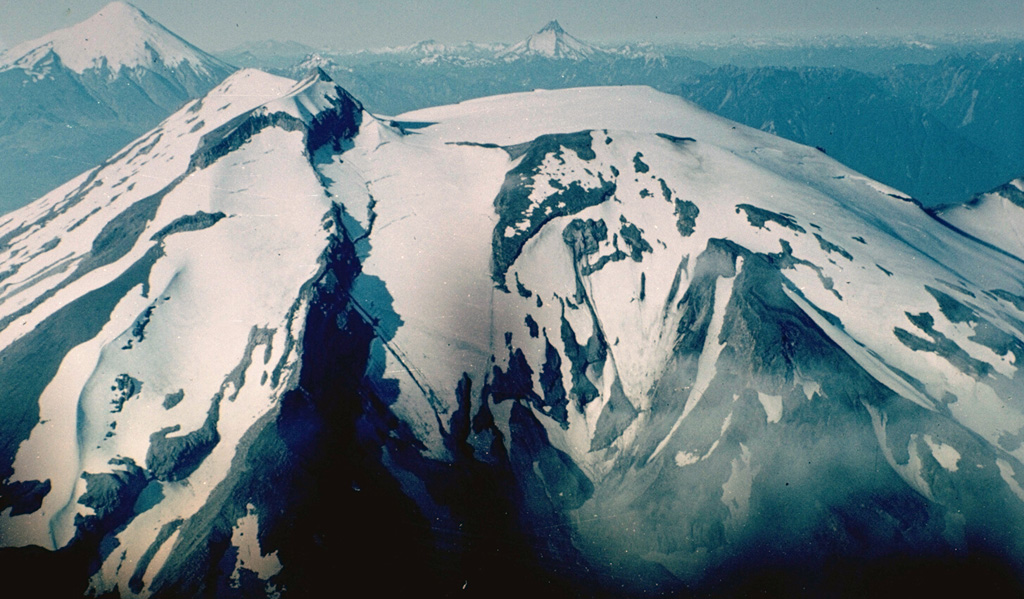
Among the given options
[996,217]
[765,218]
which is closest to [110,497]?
[765,218]

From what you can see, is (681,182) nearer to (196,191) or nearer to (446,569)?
(446,569)

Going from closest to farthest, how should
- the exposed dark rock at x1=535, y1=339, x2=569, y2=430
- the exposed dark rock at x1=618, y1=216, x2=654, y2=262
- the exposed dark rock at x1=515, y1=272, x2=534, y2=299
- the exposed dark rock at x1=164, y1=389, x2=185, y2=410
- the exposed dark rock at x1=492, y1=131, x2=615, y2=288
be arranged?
the exposed dark rock at x1=164, y1=389, x2=185, y2=410, the exposed dark rock at x1=535, y1=339, x2=569, y2=430, the exposed dark rock at x1=515, y1=272, x2=534, y2=299, the exposed dark rock at x1=492, y1=131, x2=615, y2=288, the exposed dark rock at x1=618, y1=216, x2=654, y2=262

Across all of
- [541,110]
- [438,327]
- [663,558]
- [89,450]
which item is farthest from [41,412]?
[541,110]

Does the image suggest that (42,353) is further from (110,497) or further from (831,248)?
(831,248)

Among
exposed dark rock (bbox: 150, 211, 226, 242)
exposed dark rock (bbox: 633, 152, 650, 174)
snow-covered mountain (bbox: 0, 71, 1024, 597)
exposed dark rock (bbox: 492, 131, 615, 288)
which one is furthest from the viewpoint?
exposed dark rock (bbox: 633, 152, 650, 174)


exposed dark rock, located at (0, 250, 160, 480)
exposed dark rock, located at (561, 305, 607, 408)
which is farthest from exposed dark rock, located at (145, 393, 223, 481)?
exposed dark rock, located at (561, 305, 607, 408)

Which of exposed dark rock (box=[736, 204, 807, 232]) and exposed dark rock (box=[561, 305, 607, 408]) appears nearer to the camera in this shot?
exposed dark rock (box=[561, 305, 607, 408])

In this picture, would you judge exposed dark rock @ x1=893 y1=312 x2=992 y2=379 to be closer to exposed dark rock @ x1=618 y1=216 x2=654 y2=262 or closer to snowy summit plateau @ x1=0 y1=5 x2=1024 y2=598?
snowy summit plateau @ x1=0 y1=5 x2=1024 y2=598
